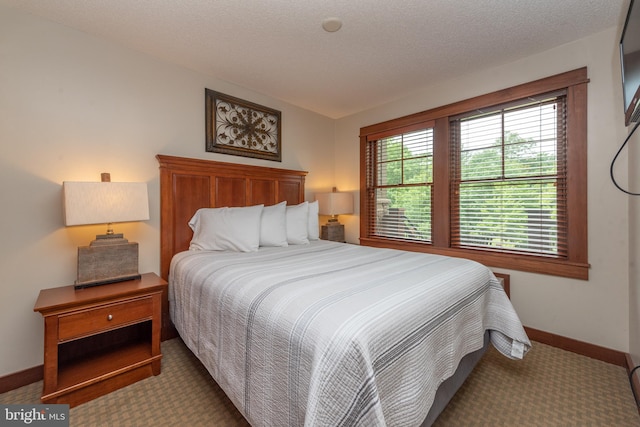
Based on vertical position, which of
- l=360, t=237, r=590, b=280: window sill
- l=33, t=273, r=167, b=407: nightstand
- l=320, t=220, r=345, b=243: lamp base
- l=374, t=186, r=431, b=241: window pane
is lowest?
l=33, t=273, r=167, b=407: nightstand

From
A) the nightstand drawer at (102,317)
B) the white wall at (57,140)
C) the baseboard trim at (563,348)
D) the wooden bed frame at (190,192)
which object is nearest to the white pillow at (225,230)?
the wooden bed frame at (190,192)

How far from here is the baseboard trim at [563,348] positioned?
1765mm

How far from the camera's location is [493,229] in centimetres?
266

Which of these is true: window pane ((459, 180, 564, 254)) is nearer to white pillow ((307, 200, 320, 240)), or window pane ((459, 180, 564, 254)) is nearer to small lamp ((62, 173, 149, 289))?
white pillow ((307, 200, 320, 240))

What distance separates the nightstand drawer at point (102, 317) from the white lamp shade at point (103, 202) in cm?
57

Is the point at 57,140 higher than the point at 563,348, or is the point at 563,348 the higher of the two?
the point at 57,140

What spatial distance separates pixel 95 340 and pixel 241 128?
7.56 ft

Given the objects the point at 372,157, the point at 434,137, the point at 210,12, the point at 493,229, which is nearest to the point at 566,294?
the point at 493,229

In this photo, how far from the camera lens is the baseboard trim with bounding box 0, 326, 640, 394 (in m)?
1.76

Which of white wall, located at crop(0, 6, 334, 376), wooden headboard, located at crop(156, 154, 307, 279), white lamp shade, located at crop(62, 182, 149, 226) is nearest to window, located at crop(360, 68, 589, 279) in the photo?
wooden headboard, located at crop(156, 154, 307, 279)

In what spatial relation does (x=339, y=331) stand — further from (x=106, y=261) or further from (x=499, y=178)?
(x=499, y=178)

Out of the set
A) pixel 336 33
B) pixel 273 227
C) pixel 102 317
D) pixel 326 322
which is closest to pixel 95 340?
pixel 102 317

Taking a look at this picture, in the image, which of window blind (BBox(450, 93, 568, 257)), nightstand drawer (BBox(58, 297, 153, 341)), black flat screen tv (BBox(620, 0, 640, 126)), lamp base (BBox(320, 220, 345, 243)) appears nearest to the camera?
black flat screen tv (BBox(620, 0, 640, 126))

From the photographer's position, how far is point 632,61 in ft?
4.47
